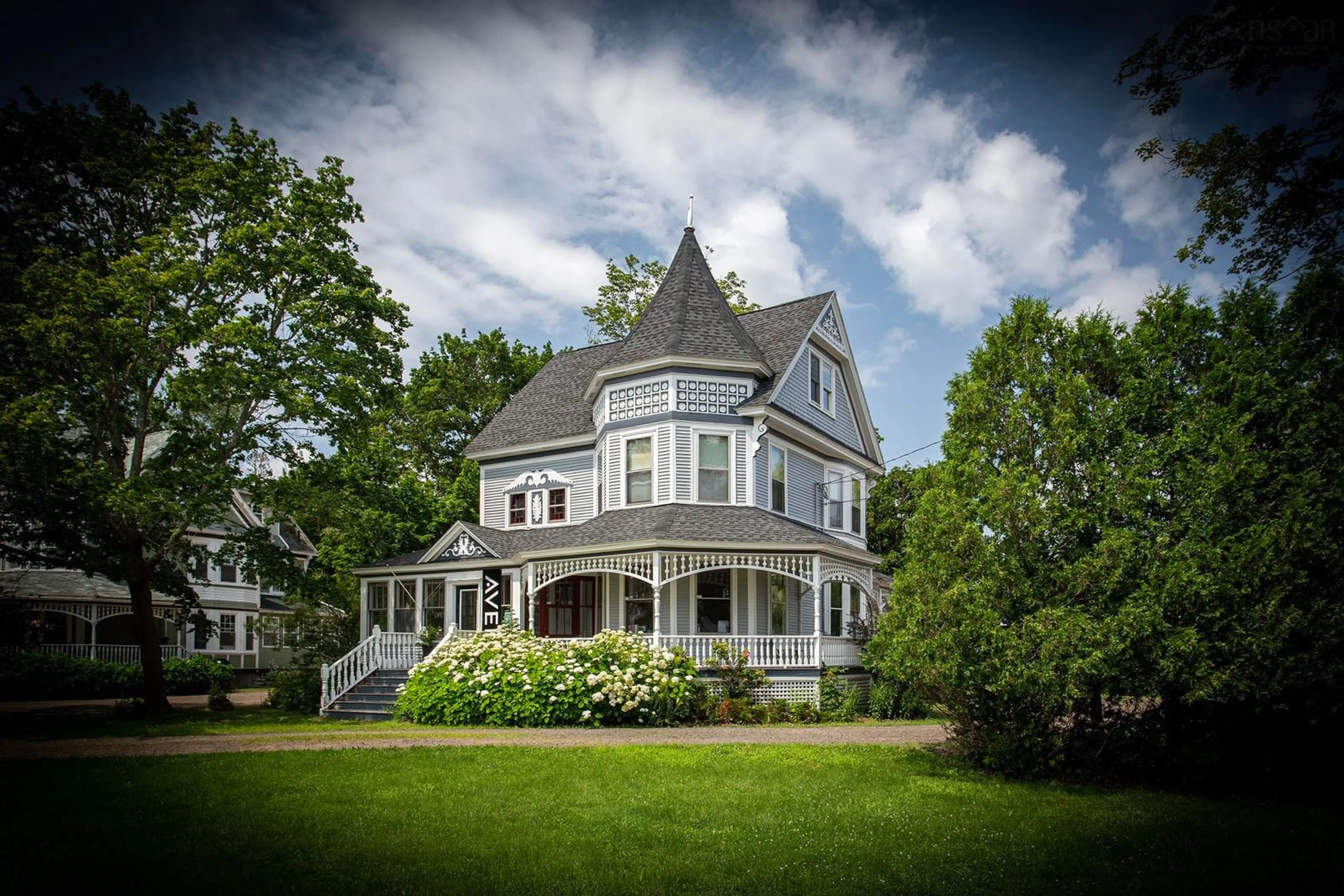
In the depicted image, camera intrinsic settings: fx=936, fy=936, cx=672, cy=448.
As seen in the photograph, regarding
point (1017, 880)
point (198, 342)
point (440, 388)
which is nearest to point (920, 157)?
point (1017, 880)

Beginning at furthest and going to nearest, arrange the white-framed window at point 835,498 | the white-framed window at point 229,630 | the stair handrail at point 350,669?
the white-framed window at point 229,630, the white-framed window at point 835,498, the stair handrail at point 350,669

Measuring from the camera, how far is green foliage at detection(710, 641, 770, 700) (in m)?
19.1

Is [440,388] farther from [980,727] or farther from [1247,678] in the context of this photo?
[1247,678]

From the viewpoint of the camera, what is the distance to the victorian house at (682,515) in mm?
20812

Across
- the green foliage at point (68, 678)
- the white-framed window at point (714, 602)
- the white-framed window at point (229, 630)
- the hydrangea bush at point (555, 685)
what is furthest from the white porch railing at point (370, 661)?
the white-framed window at point (229, 630)

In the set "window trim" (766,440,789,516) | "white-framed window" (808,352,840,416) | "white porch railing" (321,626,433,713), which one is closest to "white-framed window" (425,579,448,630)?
"white porch railing" (321,626,433,713)

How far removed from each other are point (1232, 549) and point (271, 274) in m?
18.9

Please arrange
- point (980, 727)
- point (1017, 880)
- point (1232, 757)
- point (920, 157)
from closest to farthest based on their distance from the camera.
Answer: point (1017, 880), point (1232, 757), point (980, 727), point (920, 157)

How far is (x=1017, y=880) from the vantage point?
664cm

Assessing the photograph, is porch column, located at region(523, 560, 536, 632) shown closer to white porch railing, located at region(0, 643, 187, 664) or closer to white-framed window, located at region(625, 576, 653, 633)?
white-framed window, located at region(625, 576, 653, 633)

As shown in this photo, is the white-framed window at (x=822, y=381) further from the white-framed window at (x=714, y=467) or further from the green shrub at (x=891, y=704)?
the green shrub at (x=891, y=704)

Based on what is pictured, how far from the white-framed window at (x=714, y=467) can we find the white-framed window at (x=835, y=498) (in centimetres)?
476

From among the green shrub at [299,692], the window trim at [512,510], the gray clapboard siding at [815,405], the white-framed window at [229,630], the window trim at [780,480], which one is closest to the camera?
the green shrub at [299,692]

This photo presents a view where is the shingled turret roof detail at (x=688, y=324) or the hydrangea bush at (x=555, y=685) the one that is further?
the shingled turret roof detail at (x=688, y=324)
